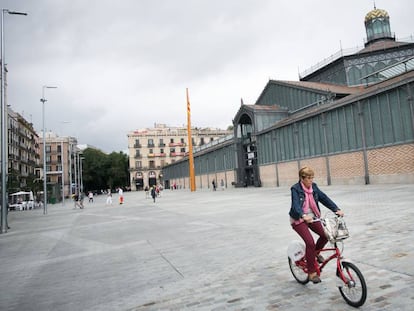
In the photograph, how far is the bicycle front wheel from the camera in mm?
3848

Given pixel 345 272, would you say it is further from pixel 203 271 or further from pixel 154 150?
pixel 154 150

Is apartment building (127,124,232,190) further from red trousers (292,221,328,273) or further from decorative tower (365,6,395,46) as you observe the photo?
red trousers (292,221,328,273)

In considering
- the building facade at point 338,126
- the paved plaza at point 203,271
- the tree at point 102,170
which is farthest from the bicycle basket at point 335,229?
the tree at point 102,170

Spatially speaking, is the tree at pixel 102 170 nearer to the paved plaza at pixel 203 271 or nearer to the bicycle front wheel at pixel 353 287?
the paved plaza at pixel 203 271

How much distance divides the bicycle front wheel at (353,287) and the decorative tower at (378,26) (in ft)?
156

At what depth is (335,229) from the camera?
4168 mm

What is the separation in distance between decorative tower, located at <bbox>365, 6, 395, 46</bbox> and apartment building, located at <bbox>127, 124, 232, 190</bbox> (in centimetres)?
5596

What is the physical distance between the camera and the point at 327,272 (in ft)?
17.5

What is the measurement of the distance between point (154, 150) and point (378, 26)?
6701 cm

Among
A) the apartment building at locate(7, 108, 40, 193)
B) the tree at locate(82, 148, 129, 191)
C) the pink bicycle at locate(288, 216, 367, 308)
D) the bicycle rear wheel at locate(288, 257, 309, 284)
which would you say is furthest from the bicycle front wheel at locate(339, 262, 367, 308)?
the tree at locate(82, 148, 129, 191)

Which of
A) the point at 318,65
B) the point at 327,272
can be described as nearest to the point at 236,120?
the point at 318,65

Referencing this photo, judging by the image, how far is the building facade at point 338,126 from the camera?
2183cm

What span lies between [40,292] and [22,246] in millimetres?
6168

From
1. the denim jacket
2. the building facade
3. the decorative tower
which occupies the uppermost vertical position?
the decorative tower
